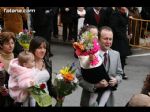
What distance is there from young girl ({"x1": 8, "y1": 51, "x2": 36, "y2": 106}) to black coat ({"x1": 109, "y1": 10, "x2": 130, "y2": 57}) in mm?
3950

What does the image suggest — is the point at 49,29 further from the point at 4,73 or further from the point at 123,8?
the point at 4,73

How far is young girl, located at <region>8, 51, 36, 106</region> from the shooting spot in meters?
4.97

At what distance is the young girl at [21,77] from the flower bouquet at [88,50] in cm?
52

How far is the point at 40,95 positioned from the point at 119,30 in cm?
429

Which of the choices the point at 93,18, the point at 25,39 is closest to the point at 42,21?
the point at 93,18

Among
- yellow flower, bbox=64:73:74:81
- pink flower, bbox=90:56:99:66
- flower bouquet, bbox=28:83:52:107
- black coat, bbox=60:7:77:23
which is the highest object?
black coat, bbox=60:7:77:23

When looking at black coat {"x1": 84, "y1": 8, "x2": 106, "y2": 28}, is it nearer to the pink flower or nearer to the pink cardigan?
the pink flower

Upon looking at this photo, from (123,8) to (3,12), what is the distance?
2.32m

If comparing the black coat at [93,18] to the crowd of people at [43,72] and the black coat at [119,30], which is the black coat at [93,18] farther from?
the crowd of people at [43,72]

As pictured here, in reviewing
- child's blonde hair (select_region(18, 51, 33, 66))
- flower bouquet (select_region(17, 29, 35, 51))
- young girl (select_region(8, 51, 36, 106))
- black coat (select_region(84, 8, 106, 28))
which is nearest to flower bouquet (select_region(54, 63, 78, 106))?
young girl (select_region(8, 51, 36, 106))

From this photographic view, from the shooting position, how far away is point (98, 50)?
5266 mm

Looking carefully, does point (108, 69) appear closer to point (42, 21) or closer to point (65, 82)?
point (65, 82)

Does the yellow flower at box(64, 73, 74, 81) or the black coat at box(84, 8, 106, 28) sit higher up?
the black coat at box(84, 8, 106, 28)

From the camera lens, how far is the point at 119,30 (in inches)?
350
